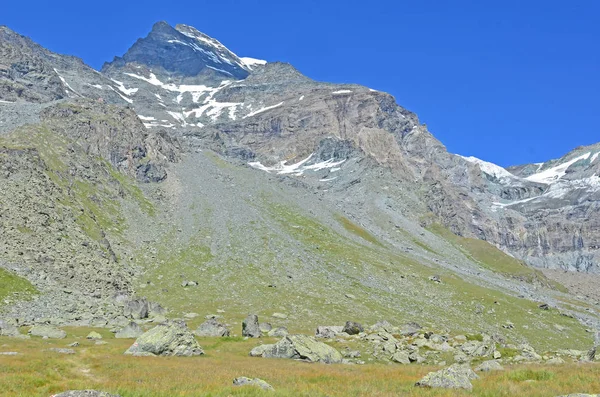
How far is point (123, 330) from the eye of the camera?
5516cm

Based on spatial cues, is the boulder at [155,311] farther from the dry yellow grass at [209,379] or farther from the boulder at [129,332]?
the dry yellow grass at [209,379]

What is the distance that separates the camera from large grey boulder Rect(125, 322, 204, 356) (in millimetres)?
40562

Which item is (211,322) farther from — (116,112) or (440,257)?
(116,112)

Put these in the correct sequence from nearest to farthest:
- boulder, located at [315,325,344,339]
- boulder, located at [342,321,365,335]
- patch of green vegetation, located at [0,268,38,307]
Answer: boulder, located at [315,325,344,339] → boulder, located at [342,321,365,335] → patch of green vegetation, located at [0,268,38,307]

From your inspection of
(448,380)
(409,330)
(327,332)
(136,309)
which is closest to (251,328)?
(327,332)

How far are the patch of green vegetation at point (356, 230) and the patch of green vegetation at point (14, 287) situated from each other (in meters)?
104

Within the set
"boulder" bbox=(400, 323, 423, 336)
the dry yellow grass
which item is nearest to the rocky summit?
"boulder" bbox=(400, 323, 423, 336)

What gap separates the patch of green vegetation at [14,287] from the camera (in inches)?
2655

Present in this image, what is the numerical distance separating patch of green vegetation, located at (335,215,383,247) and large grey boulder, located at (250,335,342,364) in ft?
375

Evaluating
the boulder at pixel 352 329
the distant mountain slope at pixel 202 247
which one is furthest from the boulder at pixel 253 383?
the distant mountain slope at pixel 202 247

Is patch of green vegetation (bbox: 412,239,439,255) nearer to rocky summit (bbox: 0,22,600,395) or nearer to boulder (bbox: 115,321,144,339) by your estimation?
rocky summit (bbox: 0,22,600,395)

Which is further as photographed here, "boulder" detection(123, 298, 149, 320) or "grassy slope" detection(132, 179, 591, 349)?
"grassy slope" detection(132, 179, 591, 349)

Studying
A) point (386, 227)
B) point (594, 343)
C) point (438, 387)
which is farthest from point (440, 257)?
point (438, 387)

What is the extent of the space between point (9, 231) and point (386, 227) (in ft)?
424
